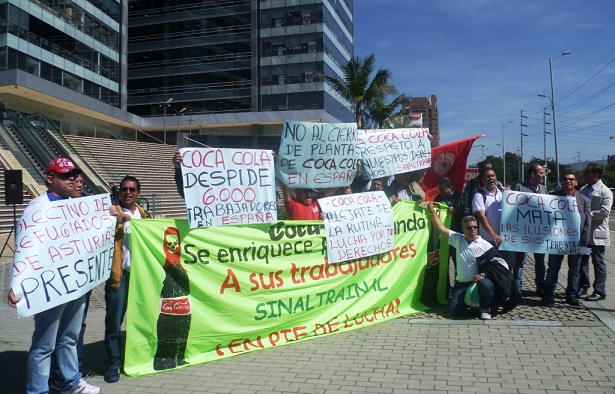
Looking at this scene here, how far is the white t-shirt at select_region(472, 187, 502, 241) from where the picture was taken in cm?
706

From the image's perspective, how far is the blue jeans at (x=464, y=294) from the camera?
6426mm

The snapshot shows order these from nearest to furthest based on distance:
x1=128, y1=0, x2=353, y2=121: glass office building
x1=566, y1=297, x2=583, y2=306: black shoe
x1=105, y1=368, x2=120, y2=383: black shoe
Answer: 1. x1=105, y1=368, x2=120, y2=383: black shoe
2. x1=566, y1=297, x2=583, y2=306: black shoe
3. x1=128, y1=0, x2=353, y2=121: glass office building

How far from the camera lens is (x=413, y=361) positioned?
5090 mm

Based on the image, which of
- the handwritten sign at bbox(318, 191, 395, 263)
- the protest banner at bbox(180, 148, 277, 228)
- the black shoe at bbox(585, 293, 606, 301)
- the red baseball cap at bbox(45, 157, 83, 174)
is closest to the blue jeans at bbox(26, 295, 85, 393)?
the red baseball cap at bbox(45, 157, 83, 174)

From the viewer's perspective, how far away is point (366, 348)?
18.2ft

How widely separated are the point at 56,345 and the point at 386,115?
88.3 feet

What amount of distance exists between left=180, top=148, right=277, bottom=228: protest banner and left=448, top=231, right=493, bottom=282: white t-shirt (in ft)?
7.89

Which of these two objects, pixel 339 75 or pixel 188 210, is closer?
pixel 188 210

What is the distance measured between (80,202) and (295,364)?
2.43m

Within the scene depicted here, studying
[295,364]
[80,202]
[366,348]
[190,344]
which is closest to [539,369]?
[366,348]

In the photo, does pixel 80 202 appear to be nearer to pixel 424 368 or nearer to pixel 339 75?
pixel 424 368

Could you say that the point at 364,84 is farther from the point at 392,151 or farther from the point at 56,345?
the point at 56,345

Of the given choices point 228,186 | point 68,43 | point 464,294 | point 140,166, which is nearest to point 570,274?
point 464,294

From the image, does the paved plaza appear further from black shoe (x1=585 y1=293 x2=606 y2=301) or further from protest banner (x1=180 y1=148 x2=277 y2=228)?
protest banner (x1=180 y1=148 x2=277 y2=228)
